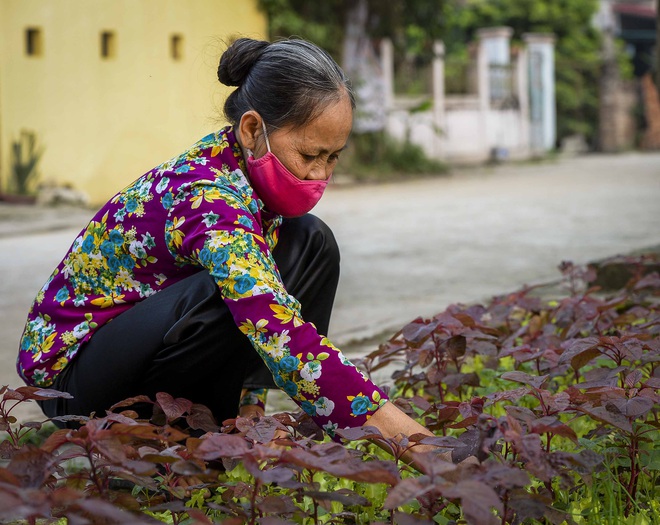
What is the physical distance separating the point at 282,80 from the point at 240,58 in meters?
0.15

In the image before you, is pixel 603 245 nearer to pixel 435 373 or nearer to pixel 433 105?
pixel 435 373

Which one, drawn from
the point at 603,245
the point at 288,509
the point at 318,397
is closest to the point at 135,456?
the point at 288,509

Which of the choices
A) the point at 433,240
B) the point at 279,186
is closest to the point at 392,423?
the point at 279,186

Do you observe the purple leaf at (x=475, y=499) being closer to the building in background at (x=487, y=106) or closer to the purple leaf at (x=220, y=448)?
the purple leaf at (x=220, y=448)

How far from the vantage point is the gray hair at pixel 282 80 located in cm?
216

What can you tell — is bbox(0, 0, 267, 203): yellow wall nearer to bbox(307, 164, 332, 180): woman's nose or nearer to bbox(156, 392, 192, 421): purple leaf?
bbox(307, 164, 332, 180): woman's nose

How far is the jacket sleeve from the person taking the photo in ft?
6.14

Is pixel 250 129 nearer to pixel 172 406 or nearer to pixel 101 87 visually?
pixel 172 406

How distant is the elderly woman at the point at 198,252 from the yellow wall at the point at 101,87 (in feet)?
28.3

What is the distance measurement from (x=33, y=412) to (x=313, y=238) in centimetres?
113

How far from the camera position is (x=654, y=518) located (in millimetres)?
1897

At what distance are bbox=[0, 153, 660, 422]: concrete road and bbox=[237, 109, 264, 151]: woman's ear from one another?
1.58 metres

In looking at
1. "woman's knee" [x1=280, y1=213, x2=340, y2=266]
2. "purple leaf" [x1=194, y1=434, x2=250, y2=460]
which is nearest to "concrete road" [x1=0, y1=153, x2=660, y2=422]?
"woman's knee" [x1=280, y1=213, x2=340, y2=266]

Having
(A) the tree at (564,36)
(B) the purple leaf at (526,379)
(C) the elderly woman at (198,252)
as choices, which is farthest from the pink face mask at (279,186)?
(A) the tree at (564,36)
